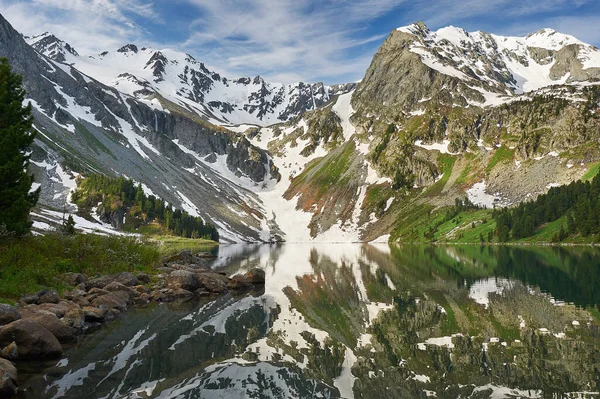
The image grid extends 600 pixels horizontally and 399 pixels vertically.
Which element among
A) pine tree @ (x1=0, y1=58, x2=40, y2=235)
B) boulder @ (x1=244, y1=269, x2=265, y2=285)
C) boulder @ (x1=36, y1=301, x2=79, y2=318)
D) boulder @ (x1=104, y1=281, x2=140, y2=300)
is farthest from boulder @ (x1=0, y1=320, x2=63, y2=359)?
boulder @ (x1=244, y1=269, x2=265, y2=285)

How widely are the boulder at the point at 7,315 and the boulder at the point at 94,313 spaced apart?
7.70 metres

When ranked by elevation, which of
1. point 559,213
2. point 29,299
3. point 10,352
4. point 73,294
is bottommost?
point 73,294

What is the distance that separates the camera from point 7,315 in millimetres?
23641

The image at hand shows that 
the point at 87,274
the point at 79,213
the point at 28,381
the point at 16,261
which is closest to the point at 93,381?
the point at 28,381

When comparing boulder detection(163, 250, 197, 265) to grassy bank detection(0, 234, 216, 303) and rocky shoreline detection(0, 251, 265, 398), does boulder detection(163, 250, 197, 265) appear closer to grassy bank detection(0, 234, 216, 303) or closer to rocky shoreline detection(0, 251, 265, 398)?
rocky shoreline detection(0, 251, 265, 398)

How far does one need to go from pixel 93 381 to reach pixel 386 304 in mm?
25652

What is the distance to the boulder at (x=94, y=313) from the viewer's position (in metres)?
32.2

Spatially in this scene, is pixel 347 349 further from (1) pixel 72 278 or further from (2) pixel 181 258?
(2) pixel 181 258

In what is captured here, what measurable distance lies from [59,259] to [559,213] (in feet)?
518

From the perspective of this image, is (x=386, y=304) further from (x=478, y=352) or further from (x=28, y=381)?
(x=28, y=381)

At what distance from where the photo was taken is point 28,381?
1883cm

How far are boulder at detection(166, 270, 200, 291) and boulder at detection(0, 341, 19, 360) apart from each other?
27604 mm

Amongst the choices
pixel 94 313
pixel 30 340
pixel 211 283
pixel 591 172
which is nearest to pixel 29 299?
pixel 94 313

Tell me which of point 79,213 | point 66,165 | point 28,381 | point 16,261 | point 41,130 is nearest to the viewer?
point 28,381
